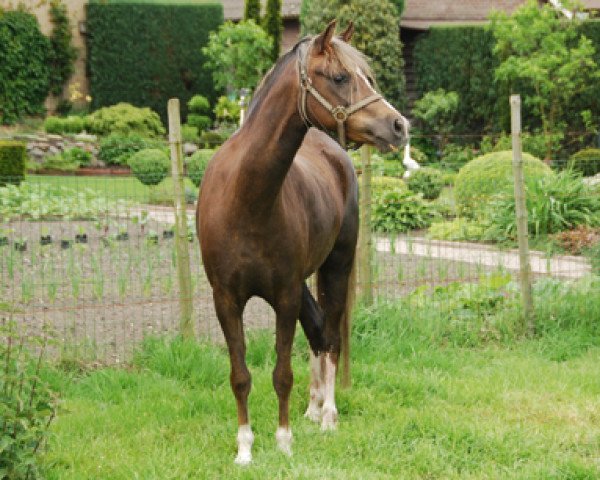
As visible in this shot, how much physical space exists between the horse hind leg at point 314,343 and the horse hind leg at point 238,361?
700 millimetres

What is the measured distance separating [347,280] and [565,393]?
61.6 inches

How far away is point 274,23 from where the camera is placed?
82.9ft

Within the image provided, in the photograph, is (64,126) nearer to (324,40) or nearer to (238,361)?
(238,361)

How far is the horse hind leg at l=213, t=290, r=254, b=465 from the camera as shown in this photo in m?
4.61

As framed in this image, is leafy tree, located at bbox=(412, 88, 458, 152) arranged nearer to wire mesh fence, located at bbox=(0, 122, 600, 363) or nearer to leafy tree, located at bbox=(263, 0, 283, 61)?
leafy tree, located at bbox=(263, 0, 283, 61)

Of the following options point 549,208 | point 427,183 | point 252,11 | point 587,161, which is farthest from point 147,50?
point 549,208

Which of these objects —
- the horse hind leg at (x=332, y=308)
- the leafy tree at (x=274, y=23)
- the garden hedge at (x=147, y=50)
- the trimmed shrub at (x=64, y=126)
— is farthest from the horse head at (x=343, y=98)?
the garden hedge at (x=147, y=50)

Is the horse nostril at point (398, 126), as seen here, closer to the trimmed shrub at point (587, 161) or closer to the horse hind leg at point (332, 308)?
the horse hind leg at point (332, 308)

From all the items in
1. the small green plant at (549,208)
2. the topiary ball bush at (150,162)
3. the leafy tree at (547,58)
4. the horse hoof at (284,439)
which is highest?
the leafy tree at (547,58)

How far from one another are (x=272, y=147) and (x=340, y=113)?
1.44 feet

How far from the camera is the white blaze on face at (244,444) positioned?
14.9 ft

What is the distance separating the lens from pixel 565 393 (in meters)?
5.72

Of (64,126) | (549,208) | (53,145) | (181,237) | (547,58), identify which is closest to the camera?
(181,237)

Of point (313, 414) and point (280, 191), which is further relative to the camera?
point (313, 414)
